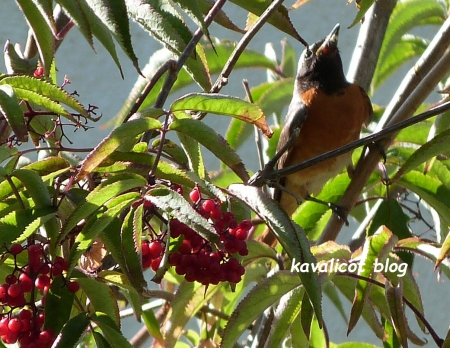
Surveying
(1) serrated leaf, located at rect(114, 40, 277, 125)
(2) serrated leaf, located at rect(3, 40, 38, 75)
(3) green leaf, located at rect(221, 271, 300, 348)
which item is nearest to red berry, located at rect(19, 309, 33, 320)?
(3) green leaf, located at rect(221, 271, 300, 348)

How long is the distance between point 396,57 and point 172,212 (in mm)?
1098

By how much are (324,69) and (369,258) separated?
59.1 inches

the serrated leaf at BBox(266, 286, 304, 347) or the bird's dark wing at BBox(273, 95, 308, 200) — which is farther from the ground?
the bird's dark wing at BBox(273, 95, 308, 200)

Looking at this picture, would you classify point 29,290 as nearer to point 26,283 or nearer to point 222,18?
point 26,283

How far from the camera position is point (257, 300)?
89 centimetres

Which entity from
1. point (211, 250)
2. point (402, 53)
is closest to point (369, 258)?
point (211, 250)

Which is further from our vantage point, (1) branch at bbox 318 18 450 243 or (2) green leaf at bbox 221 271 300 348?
(1) branch at bbox 318 18 450 243

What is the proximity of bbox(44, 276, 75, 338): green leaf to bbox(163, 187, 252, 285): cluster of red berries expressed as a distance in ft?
0.42

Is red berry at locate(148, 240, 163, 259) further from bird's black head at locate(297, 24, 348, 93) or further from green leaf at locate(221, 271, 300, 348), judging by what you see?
bird's black head at locate(297, 24, 348, 93)

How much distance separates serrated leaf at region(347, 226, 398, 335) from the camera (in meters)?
0.89

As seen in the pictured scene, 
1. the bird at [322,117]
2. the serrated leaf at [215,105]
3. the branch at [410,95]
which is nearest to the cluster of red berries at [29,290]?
the serrated leaf at [215,105]

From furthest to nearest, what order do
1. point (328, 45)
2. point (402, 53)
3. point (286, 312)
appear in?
point (328, 45)
point (402, 53)
point (286, 312)

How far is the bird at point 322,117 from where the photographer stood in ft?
6.93

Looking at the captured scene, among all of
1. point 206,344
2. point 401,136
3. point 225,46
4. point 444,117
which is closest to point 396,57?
point 401,136
